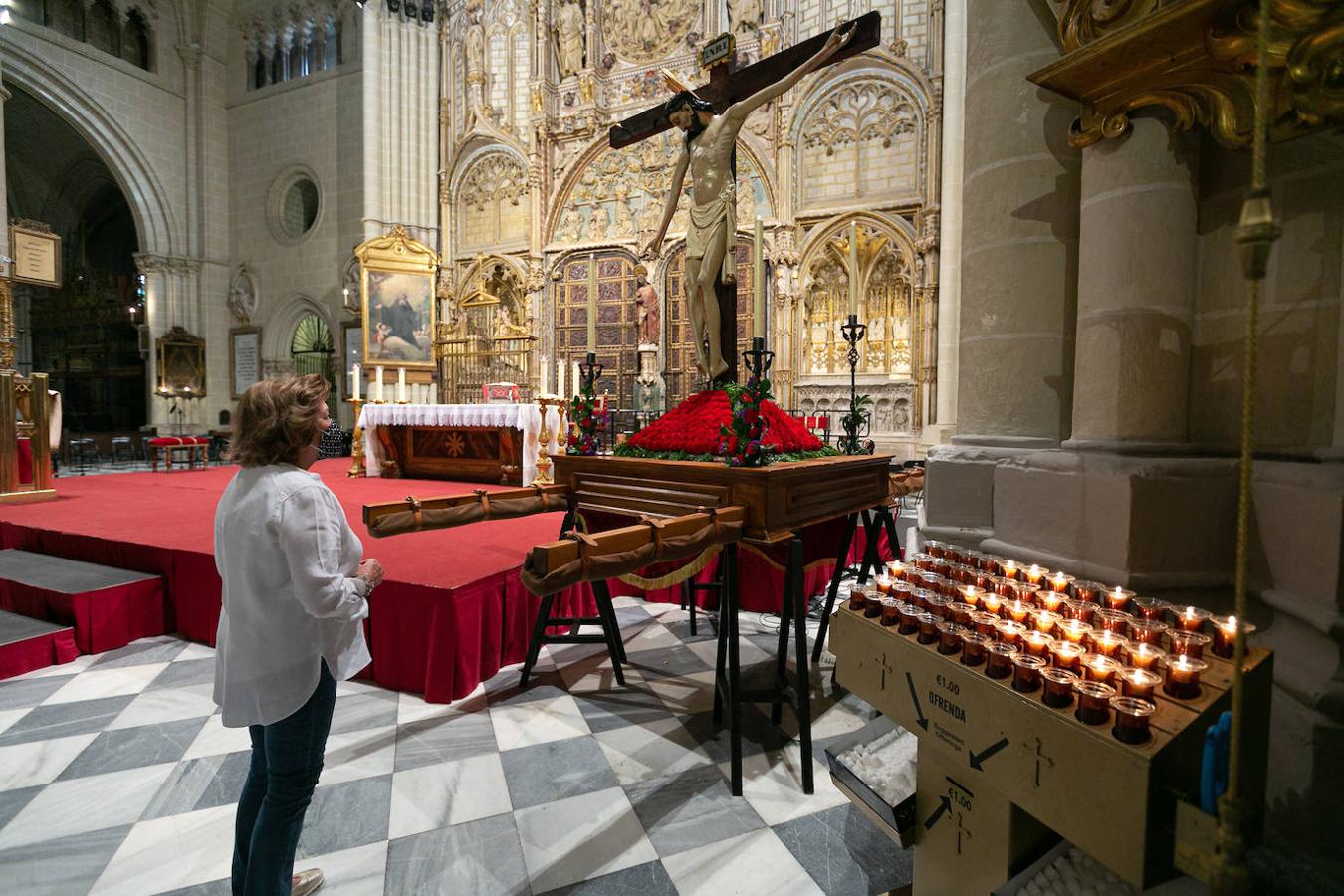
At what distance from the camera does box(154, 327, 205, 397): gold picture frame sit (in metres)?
14.3

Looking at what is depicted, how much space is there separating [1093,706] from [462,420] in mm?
6978

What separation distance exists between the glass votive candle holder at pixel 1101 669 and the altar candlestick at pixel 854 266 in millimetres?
10180

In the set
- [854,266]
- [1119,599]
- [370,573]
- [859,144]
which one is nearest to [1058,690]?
[1119,599]

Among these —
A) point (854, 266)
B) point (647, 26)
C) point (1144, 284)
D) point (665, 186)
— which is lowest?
point (1144, 284)

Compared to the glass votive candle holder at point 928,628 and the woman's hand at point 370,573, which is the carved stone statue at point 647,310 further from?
the glass votive candle holder at point 928,628

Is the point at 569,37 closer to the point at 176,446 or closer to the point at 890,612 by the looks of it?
the point at 176,446

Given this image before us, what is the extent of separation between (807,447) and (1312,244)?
1.85 metres

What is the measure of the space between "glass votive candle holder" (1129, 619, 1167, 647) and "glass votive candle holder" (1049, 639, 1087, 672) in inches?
7.0

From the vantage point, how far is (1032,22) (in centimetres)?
226

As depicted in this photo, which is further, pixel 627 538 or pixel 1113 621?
pixel 627 538

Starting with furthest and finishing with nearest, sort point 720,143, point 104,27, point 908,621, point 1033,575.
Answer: point 104,27
point 720,143
point 1033,575
point 908,621

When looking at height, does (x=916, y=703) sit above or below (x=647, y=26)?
below

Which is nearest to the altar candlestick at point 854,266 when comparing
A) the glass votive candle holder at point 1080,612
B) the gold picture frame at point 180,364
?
the glass votive candle holder at point 1080,612

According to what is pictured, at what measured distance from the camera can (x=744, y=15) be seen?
36.6ft
